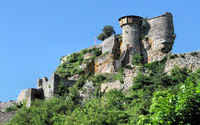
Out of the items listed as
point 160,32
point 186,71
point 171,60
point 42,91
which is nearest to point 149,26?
point 160,32

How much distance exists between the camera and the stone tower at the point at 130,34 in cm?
3797

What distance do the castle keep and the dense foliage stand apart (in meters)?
2.08

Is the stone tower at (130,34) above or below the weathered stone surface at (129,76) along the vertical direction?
above

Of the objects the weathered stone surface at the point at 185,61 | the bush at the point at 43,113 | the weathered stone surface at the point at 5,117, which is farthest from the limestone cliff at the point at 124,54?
the bush at the point at 43,113

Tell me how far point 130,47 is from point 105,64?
3.50 metres

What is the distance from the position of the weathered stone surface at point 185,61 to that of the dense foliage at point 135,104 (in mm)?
617

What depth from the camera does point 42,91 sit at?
3819cm

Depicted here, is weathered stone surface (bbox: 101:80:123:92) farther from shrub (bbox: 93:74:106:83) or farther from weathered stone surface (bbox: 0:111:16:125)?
weathered stone surface (bbox: 0:111:16:125)

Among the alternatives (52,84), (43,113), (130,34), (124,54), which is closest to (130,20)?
(130,34)

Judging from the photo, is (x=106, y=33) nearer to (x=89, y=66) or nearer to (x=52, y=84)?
(x=89, y=66)

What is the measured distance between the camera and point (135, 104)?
90.5 feet

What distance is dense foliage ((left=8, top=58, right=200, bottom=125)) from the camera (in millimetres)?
14586

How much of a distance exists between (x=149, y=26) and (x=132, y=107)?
14.8m

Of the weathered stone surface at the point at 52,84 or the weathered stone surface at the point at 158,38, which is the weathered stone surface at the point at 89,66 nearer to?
the weathered stone surface at the point at 52,84
